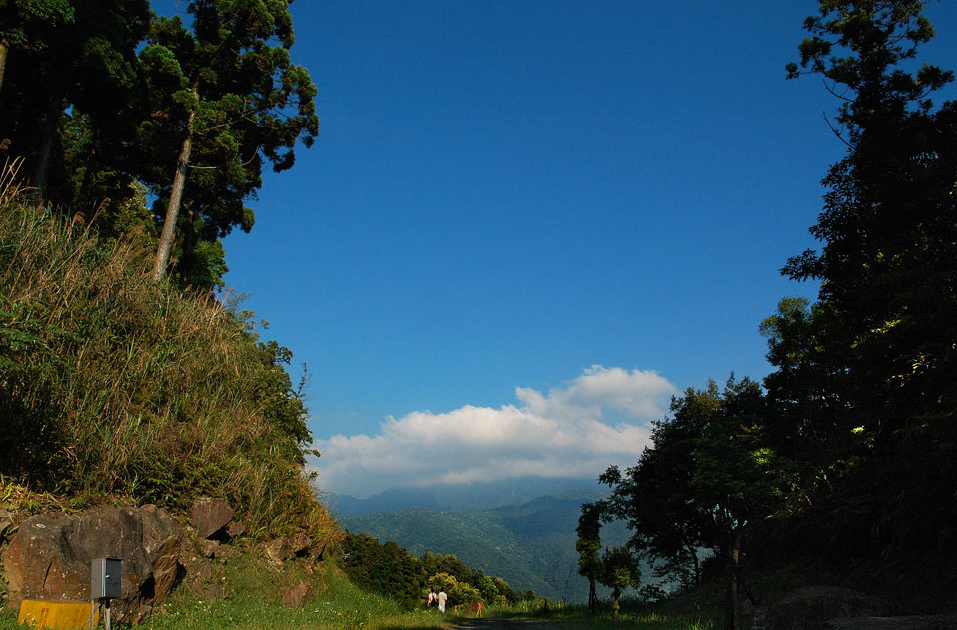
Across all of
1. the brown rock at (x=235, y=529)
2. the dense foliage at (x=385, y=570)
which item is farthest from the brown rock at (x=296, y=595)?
the dense foliage at (x=385, y=570)

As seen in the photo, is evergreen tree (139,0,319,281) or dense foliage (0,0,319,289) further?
evergreen tree (139,0,319,281)

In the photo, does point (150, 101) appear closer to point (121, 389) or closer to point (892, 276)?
point (121, 389)

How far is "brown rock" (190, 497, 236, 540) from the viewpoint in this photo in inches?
390

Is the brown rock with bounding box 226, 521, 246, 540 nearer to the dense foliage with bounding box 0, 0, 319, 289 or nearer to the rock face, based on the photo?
the dense foliage with bounding box 0, 0, 319, 289

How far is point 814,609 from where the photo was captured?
12.2 metres

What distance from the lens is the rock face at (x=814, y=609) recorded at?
476 inches

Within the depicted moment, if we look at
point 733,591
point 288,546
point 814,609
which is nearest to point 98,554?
point 288,546

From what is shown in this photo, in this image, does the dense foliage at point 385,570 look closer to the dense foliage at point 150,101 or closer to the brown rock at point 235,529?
the brown rock at point 235,529

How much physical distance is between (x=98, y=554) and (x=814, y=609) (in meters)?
13.7

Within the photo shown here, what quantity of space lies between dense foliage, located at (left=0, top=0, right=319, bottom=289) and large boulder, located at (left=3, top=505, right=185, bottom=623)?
1024 cm

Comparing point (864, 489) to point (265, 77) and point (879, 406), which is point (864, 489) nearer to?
point (879, 406)

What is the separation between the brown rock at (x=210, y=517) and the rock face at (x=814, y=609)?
11780 mm

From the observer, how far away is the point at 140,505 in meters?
8.83

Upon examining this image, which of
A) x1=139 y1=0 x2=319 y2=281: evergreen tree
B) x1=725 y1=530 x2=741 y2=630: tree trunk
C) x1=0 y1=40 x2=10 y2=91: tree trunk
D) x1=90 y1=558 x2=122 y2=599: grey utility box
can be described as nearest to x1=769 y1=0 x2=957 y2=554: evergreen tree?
x1=725 y1=530 x2=741 y2=630: tree trunk
